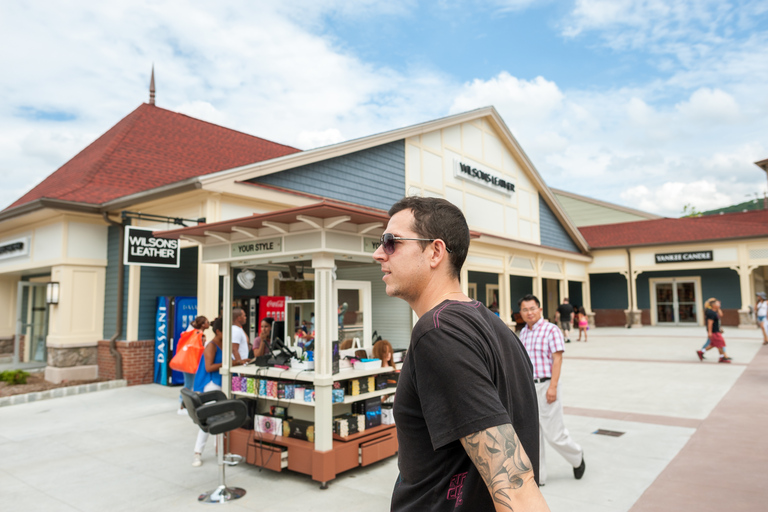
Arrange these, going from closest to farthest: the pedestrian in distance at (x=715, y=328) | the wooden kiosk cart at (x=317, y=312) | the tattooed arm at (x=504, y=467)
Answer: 1. the tattooed arm at (x=504, y=467)
2. the wooden kiosk cart at (x=317, y=312)
3. the pedestrian in distance at (x=715, y=328)

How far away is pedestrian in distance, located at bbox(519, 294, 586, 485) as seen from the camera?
508 cm

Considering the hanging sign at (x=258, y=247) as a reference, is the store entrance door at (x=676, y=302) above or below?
below

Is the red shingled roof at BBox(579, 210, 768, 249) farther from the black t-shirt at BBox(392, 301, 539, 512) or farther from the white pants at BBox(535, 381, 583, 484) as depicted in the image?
the black t-shirt at BBox(392, 301, 539, 512)

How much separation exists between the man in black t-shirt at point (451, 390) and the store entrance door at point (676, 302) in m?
28.0

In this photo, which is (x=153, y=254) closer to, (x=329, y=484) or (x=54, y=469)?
(x=54, y=469)

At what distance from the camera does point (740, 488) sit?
190 inches

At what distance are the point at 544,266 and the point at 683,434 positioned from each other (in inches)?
634

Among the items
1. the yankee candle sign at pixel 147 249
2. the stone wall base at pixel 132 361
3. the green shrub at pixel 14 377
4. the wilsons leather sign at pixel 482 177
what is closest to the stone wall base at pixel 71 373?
the stone wall base at pixel 132 361

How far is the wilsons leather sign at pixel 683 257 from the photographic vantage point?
23.2m

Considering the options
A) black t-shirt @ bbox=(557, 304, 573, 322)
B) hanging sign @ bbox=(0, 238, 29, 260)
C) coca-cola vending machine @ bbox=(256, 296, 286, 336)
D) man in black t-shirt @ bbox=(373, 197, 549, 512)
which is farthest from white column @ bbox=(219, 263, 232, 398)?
black t-shirt @ bbox=(557, 304, 573, 322)

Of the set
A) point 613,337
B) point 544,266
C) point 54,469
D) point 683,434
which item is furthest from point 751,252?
point 54,469

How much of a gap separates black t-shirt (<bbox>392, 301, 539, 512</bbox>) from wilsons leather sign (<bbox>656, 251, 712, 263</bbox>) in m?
26.0

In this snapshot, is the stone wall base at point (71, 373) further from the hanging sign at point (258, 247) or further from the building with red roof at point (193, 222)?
the hanging sign at point (258, 247)

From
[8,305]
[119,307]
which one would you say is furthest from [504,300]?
[8,305]
